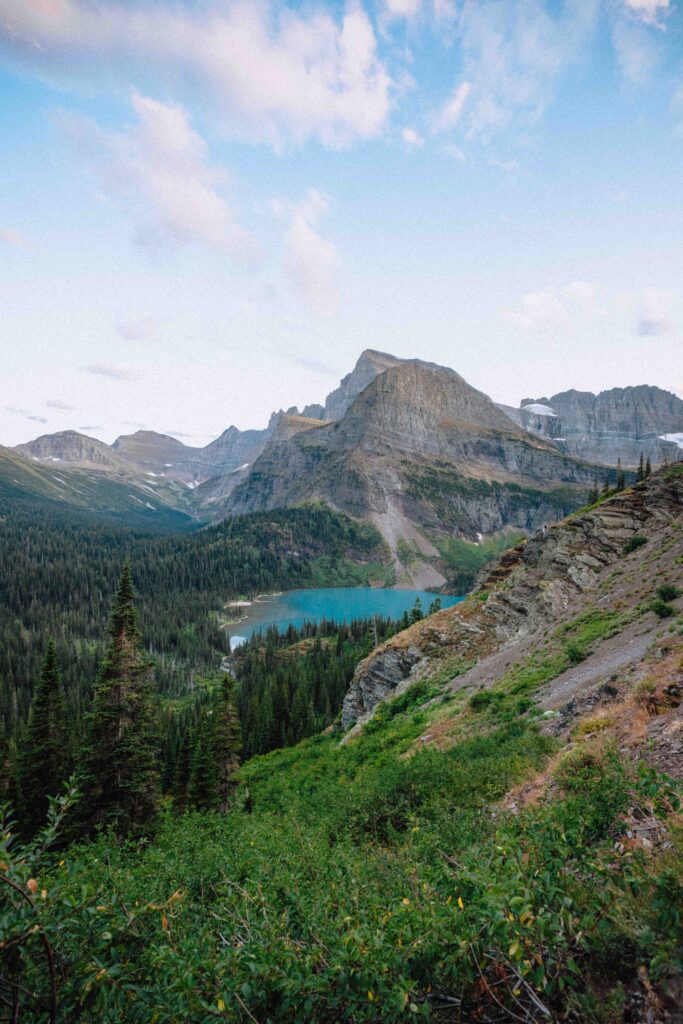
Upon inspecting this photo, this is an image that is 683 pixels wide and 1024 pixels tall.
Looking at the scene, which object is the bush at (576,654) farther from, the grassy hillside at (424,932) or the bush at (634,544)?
the bush at (634,544)

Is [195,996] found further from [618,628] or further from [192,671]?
[192,671]

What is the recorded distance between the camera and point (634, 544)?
31953 millimetres

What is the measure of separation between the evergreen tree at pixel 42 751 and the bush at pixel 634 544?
39.4 meters

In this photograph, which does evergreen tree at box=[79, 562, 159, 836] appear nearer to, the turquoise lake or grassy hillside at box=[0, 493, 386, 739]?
grassy hillside at box=[0, 493, 386, 739]

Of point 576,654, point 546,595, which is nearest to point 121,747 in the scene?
point 576,654

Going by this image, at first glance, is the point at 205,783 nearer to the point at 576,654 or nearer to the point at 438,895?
the point at 576,654

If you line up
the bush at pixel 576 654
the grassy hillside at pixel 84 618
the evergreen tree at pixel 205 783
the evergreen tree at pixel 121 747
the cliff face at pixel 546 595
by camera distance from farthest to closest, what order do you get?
the grassy hillside at pixel 84 618 < the evergreen tree at pixel 205 783 < the cliff face at pixel 546 595 < the evergreen tree at pixel 121 747 < the bush at pixel 576 654

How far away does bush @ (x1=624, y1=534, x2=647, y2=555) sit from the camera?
31469 mm

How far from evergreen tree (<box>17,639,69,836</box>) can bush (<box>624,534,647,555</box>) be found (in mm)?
39356

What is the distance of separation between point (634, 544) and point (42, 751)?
42.0 m

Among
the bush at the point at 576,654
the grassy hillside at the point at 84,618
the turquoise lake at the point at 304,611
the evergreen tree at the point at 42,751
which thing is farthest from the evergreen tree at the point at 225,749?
the turquoise lake at the point at 304,611

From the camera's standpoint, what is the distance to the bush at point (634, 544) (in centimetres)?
3147

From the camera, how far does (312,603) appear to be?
634 feet

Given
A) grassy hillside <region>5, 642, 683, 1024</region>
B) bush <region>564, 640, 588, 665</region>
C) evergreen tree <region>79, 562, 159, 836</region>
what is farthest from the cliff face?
grassy hillside <region>5, 642, 683, 1024</region>
